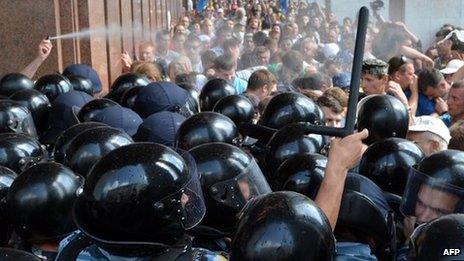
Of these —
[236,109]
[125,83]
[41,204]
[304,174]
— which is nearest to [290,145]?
[304,174]

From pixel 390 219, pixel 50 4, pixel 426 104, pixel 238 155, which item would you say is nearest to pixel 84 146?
pixel 238 155

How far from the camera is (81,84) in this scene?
6703 mm

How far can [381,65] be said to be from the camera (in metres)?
6.02

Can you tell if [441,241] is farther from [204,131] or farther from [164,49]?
[164,49]

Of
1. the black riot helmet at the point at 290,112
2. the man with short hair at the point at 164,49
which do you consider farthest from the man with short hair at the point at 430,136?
the man with short hair at the point at 164,49

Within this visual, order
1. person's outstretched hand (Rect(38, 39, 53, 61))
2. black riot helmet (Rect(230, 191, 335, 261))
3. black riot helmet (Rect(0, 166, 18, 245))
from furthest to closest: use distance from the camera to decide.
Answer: person's outstretched hand (Rect(38, 39, 53, 61)) → black riot helmet (Rect(0, 166, 18, 245)) → black riot helmet (Rect(230, 191, 335, 261))

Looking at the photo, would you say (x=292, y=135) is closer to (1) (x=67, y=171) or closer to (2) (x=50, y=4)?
(1) (x=67, y=171)

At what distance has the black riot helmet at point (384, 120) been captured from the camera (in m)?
4.43

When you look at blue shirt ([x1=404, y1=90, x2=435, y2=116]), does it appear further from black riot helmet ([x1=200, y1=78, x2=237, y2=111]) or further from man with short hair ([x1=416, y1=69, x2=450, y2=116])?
black riot helmet ([x1=200, y1=78, x2=237, y2=111])

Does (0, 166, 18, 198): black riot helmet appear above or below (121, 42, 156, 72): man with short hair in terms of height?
above

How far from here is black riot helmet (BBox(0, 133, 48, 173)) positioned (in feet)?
13.3

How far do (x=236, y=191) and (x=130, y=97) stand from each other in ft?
10.0

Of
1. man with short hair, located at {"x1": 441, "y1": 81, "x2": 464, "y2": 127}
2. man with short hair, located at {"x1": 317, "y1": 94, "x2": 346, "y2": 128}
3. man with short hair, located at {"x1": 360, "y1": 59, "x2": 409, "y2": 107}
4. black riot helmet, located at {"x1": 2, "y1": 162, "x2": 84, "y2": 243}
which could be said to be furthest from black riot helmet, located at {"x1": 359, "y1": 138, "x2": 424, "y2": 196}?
man with short hair, located at {"x1": 360, "y1": 59, "x2": 409, "y2": 107}

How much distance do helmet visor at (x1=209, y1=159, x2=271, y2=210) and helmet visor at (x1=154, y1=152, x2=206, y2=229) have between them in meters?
0.29
